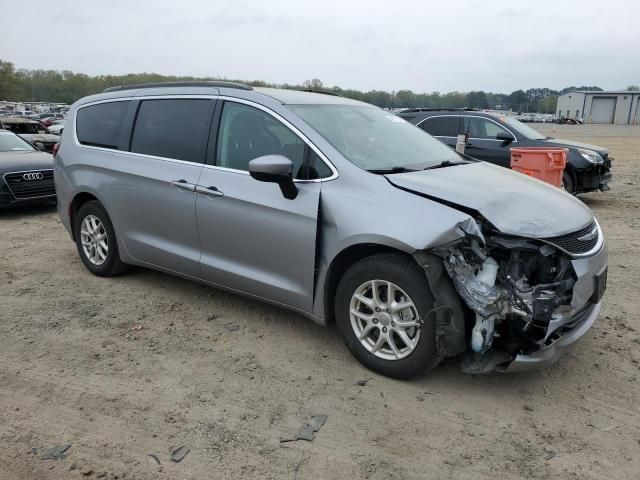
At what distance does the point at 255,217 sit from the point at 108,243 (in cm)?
210

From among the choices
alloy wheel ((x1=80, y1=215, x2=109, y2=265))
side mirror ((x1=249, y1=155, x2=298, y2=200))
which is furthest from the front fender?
alloy wheel ((x1=80, y1=215, x2=109, y2=265))

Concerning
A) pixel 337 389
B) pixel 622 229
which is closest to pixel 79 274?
pixel 337 389

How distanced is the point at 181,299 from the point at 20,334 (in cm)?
131

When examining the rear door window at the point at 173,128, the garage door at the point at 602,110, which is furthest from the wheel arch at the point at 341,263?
the garage door at the point at 602,110

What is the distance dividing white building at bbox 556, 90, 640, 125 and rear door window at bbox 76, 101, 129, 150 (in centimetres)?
9043

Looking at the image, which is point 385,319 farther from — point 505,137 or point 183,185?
point 505,137

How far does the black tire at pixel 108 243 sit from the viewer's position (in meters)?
5.22

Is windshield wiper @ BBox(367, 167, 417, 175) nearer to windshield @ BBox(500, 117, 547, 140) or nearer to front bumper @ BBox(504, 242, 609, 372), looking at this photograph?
front bumper @ BBox(504, 242, 609, 372)

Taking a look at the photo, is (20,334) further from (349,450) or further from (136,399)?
(349,450)

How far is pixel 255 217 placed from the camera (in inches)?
154

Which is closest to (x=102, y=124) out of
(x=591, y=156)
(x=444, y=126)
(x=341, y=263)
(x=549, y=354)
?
(x=341, y=263)

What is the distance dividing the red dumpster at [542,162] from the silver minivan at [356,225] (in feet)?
13.3

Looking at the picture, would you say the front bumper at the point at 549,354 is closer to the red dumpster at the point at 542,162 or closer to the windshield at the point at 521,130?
the red dumpster at the point at 542,162

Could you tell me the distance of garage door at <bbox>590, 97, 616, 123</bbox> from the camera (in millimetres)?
87625
